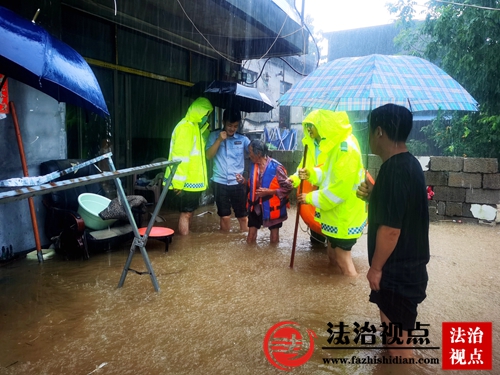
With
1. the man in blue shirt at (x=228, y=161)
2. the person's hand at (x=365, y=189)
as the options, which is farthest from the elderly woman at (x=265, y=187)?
the person's hand at (x=365, y=189)

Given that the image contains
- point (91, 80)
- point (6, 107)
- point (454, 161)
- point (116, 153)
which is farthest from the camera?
point (454, 161)

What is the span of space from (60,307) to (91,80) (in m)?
2.04

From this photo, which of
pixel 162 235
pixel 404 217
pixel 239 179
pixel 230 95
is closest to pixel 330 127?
pixel 404 217

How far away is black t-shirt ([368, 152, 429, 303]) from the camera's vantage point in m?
2.15

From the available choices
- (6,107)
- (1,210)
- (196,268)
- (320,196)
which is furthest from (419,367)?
(6,107)

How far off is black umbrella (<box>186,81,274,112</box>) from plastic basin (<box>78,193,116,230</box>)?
7.72 feet

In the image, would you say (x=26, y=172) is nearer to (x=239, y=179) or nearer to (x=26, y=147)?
(x=26, y=147)

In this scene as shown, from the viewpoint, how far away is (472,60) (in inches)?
345

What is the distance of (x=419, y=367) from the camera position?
8.50 feet

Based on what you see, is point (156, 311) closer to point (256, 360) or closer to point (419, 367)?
point (256, 360)

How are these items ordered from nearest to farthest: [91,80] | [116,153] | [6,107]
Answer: [91,80]
[6,107]
[116,153]

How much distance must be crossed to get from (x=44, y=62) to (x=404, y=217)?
108 inches

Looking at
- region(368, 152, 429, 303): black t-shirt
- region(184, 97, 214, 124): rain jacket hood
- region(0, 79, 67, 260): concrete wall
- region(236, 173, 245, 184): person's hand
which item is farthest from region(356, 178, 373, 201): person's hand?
region(0, 79, 67, 260): concrete wall

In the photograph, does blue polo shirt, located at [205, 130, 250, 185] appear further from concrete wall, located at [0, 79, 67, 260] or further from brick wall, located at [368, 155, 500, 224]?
brick wall, located at [368, 155, 500, 224]
